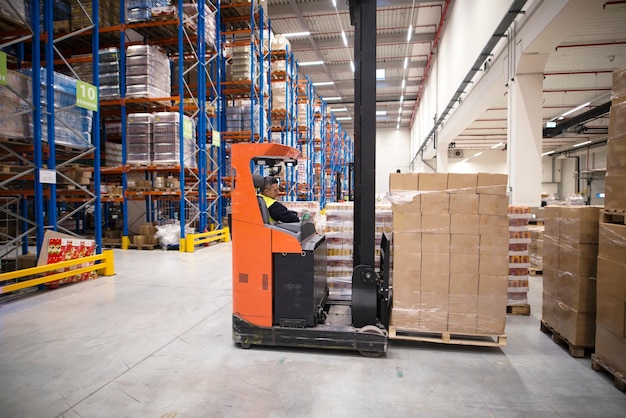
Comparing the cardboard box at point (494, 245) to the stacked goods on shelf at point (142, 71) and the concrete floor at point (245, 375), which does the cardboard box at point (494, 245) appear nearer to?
the concrete floor at point (245, 375)

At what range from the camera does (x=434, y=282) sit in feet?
11.6

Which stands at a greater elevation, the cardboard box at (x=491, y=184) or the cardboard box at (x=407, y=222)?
the cardboard box at (x=491, y=184)

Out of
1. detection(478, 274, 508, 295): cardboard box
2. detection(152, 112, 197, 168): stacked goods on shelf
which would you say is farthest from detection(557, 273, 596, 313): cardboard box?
detection(152, 112, 197, 168): stacked goods on shelf

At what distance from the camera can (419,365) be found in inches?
126

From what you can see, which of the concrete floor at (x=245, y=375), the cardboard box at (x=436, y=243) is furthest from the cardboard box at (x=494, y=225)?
the concrete floor at (x=245, y=375)

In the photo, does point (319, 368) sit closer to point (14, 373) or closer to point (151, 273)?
point (14, 373)

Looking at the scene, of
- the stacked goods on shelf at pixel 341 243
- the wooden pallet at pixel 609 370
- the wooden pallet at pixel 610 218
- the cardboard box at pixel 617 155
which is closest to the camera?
the wooden pallet at pixel 609 370

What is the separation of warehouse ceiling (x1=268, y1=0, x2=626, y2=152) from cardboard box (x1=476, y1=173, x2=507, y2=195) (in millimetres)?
3420

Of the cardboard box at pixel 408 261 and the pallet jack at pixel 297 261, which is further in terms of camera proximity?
the cardboard box at pixel 408 261

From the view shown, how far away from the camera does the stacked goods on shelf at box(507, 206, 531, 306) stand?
188 inches

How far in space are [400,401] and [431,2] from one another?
47.6ft

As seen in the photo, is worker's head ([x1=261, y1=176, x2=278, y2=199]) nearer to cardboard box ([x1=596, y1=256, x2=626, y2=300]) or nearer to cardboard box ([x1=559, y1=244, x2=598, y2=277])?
cardboard box ([x1=559, y1=244, x2=598, y2=277])

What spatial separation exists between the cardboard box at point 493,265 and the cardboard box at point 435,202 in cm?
58

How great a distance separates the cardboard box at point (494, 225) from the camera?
3.45m
